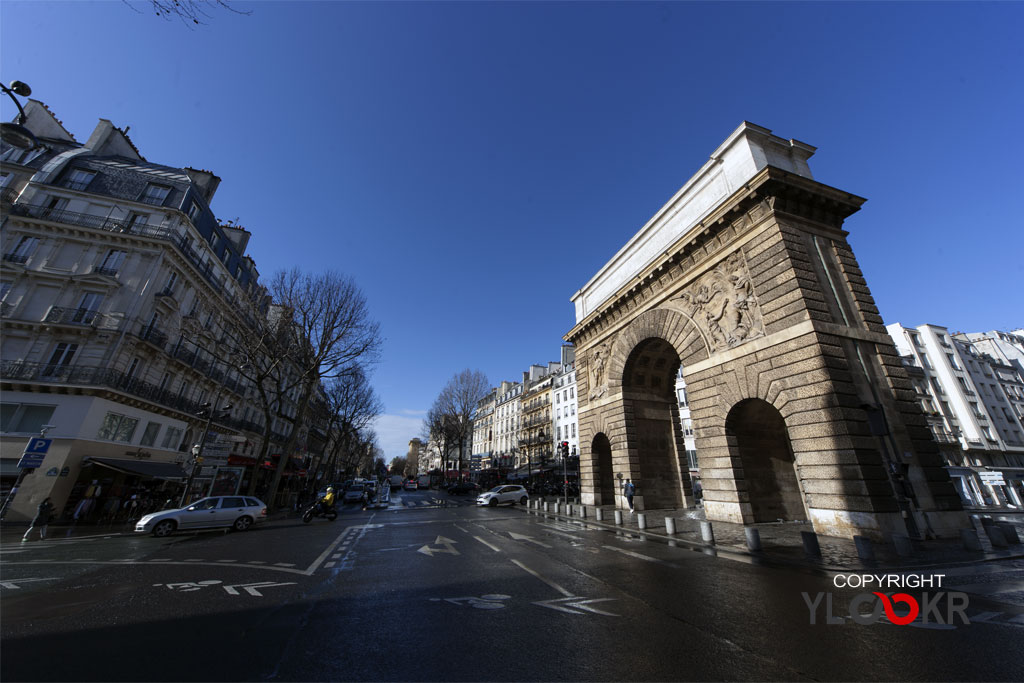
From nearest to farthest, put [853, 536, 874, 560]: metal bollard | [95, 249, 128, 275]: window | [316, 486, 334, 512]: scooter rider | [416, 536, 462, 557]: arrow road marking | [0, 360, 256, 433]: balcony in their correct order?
[853, 536, 874, 560]: metal bollard < [416, 536, 462, 557]: arrow road marking < [0, 360, 256, 433]: balcony < [316, 486, 334, 512]: scooter rider < [95, 249, 128, 275]: window

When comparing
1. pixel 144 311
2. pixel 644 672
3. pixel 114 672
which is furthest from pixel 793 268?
pixel 144 311

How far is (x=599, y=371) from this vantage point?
24.8m

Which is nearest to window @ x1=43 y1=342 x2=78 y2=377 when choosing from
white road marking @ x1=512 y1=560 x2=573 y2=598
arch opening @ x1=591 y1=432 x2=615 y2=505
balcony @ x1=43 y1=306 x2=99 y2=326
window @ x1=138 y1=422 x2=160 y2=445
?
balcony @ x1=43 y1=306 x2=99 y2=326

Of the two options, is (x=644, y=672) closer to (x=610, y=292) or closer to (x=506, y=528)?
(x=506, y=528)

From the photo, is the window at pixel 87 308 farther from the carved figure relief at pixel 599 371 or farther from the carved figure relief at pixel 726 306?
the carved figure relief at pixel 726 306

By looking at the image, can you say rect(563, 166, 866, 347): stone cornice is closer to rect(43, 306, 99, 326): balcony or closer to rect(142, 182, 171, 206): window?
rect(43, 306, 99, 326): balcony

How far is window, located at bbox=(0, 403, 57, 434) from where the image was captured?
18766 millimetres

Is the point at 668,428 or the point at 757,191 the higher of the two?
the point at 757,191

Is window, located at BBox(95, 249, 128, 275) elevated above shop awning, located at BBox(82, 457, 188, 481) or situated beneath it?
elevated above

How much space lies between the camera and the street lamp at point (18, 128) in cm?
628

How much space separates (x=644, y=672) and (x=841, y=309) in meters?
15.2

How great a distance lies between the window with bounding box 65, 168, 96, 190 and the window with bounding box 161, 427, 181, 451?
53.5ft

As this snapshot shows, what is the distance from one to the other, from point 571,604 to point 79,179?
1452 inches

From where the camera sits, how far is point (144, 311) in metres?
22.4
